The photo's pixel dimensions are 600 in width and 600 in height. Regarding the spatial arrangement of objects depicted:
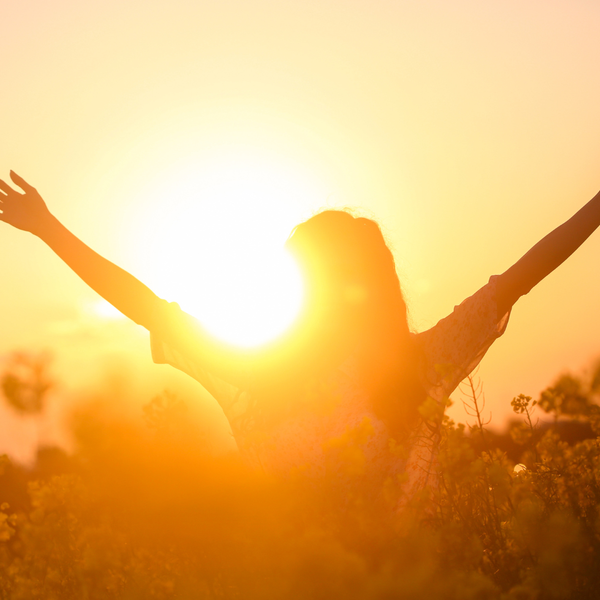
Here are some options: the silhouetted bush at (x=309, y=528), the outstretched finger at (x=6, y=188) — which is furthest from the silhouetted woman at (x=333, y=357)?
the silhouetted bush at (x=309, y=528)

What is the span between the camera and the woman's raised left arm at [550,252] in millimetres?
2252

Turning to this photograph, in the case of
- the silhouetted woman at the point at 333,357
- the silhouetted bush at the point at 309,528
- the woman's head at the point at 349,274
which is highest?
the woman's head at the point at 349,274

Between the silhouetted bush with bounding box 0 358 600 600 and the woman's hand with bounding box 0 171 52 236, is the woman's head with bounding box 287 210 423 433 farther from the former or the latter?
the woman's hand with bounding box 0 171 52 236

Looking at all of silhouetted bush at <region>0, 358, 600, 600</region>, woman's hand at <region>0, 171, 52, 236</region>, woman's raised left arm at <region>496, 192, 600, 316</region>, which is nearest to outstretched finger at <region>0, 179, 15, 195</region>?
woman's hand at <region>0, 171, 52, 236</region>

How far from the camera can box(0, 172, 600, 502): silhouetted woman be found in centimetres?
241

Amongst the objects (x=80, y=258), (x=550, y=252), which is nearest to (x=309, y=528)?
(x=550, y=252)

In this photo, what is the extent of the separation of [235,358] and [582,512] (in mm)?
1832

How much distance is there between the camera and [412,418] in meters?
2.63

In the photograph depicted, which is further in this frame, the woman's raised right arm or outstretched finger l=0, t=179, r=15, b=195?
outstretched finger l=0, t=179, r=15, b=195

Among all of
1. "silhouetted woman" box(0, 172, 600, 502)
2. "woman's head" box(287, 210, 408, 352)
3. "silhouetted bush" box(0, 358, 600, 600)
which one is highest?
"woman's head" box(287, 210, 408, 352)

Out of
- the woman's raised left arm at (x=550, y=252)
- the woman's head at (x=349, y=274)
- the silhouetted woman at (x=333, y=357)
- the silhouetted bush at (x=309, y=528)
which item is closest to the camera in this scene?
the silhouetted bush at (x=309, y=528)

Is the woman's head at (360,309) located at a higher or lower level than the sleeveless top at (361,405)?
higher

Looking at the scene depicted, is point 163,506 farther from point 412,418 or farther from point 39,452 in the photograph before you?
point 39,452

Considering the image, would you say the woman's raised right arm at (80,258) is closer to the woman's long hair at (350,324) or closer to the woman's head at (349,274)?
the woman's long hair at (350,324)
